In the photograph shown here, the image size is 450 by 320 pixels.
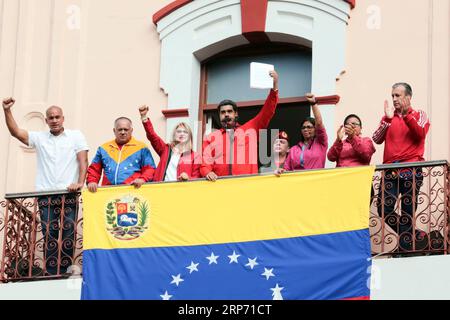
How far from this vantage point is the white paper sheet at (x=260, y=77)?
14.6m

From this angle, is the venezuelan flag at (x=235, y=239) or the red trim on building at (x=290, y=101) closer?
the venezuelan flag at (x=235, y=239)

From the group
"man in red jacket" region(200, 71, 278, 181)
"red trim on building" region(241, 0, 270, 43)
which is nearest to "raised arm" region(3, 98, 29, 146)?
"man in red jacket" region(200, 71, 278, 181)

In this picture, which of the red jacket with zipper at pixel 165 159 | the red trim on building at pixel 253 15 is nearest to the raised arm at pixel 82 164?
the red jacket with zipper at pixel 165 159

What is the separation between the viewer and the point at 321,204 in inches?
555

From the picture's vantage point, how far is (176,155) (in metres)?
15.0

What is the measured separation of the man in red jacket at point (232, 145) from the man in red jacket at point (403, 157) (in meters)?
1.18

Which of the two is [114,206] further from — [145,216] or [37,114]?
[37,114]

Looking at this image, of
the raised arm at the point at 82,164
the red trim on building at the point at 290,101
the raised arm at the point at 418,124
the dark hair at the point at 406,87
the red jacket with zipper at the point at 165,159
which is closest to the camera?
the raised arm at the point at 418,124

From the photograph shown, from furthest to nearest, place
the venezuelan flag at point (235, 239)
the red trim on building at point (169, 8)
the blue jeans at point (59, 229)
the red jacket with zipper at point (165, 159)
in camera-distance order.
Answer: the red trim on building at point (169, 8) < the blue jeans at point (59, 229) < the red jacket with zipper at point (165, 159) < the venezuelan flag at point (235, 239)

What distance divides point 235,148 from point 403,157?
1674 millimetres

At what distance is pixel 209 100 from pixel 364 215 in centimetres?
352

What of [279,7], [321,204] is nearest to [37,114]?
[279,7]

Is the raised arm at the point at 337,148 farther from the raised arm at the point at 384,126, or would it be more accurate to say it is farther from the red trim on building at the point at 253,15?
the red trim on building at the point at 253,15

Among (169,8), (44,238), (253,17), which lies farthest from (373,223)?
(169,8)
